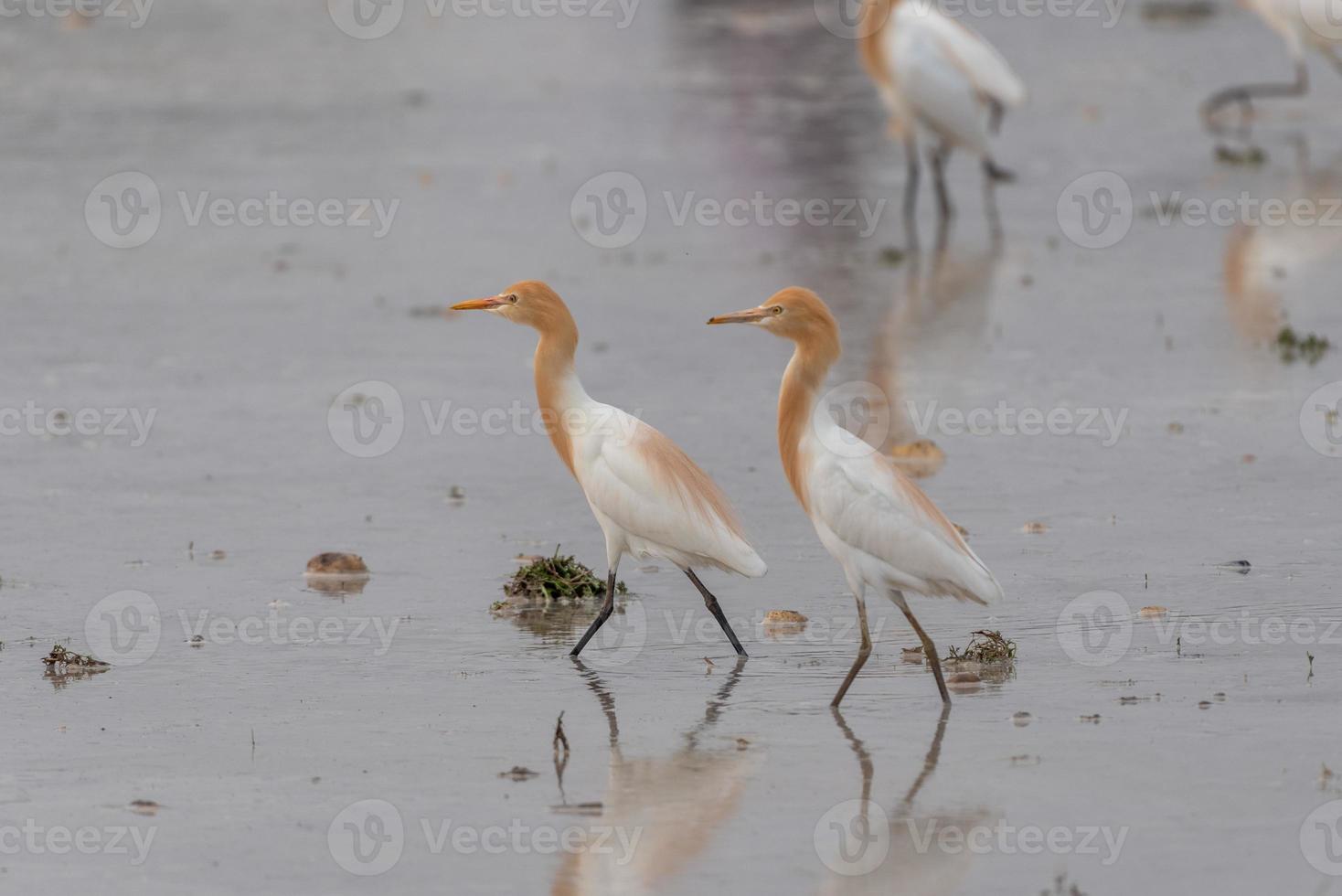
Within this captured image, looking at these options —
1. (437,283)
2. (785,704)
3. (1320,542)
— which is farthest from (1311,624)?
(437,283)

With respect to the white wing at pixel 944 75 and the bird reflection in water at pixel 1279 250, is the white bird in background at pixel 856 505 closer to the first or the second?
the bird reflection in water at pixel 1279 250

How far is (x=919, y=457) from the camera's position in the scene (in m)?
9.91

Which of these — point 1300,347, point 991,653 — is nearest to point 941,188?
point 1300,347

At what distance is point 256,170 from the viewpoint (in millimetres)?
18188

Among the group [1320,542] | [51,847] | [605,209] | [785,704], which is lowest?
[51,847]

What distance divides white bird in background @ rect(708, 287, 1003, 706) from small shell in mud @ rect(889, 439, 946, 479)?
2.78 metres

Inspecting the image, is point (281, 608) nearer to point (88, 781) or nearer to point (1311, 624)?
point (88, 781)

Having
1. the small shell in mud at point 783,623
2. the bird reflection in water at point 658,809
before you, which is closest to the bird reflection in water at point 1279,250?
the small shell in mud at point 783,623

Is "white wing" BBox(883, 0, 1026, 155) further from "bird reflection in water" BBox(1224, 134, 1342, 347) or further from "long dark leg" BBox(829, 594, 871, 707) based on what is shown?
"long dark leg" BBox(829, 594, 871, 707)

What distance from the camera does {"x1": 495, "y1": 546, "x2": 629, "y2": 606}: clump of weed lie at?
795cm

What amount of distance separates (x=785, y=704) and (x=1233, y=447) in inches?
160

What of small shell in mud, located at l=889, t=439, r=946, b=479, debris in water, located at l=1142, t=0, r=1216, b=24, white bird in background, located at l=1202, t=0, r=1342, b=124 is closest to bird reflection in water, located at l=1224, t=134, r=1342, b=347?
white bird in background, located at l=1202, t=0, r=1342, b=124

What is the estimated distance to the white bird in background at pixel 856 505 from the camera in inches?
263

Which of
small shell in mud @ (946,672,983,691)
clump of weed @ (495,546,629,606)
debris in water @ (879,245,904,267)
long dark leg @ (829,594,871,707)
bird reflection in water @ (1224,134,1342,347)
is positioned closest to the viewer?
long dark leg @ (829,594,871,707)
